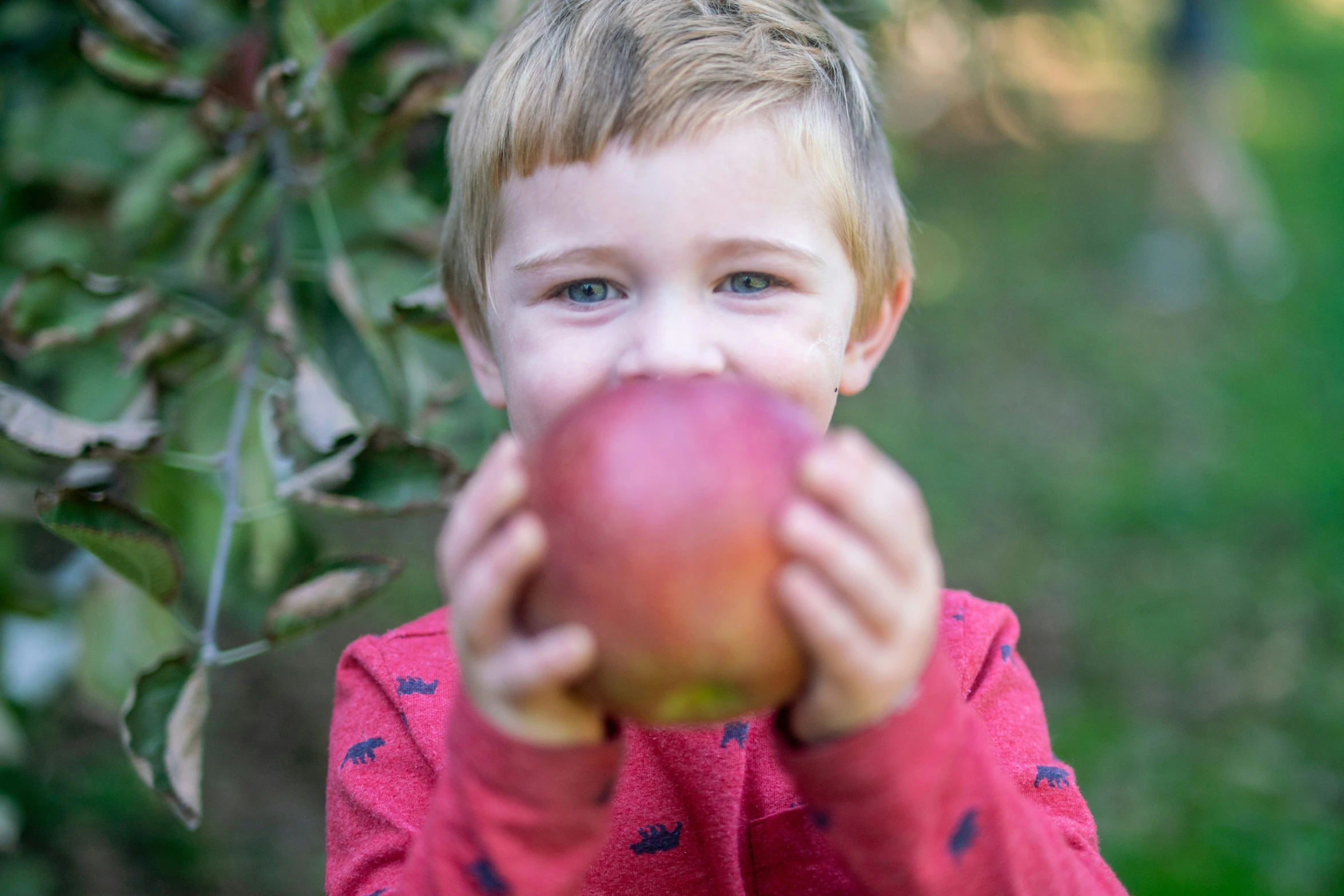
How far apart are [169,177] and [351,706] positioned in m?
0.79

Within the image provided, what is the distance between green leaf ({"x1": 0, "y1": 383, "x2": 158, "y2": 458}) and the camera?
134 cm

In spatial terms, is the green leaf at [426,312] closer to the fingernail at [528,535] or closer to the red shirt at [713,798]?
the red shirt at [713,798]

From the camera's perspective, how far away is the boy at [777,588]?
2.73 feet

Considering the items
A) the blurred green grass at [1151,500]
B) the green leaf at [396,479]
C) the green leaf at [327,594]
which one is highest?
the green leaf at [396,479]

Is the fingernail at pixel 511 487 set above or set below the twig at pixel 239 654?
above

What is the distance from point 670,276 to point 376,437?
433mm

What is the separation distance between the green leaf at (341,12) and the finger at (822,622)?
1.01m

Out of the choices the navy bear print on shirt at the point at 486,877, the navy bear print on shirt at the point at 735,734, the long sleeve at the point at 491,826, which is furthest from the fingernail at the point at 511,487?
the navy bear print on shirt at the point at 735,734

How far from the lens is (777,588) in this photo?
801 mm

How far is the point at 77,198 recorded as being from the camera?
1966 millimetres

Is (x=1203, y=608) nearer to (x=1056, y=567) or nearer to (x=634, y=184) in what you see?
(x=1056, y=567)

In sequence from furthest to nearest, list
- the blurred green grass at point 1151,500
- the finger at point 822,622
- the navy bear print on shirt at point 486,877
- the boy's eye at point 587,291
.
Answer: the blurred green grass at point 1151,500 < the boy's eye at point 587,291 < the navy bear print on shirt at point 486,877 < the finger at point 822,622

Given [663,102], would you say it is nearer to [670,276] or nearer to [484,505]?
[670,276]

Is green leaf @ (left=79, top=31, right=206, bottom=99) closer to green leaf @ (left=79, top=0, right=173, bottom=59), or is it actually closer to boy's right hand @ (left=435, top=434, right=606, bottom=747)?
green leaf @ (left=79, top=0, right=173, bottom=59)
